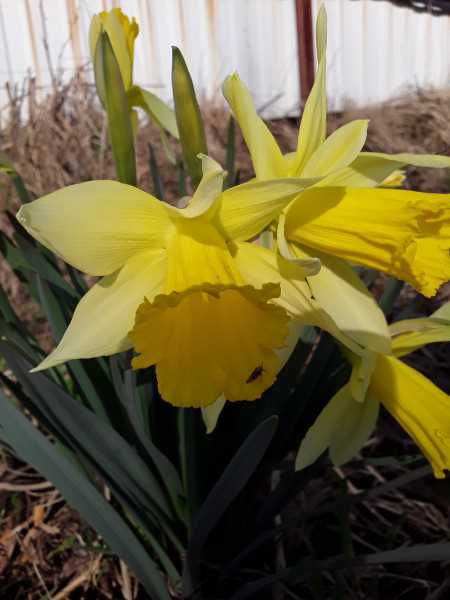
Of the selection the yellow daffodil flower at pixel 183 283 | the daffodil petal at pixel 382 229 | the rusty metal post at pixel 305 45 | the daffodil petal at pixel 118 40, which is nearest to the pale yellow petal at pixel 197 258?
the yellow daffodil flower at pixel 183 283

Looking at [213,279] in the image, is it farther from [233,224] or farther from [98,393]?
→ [98,393]

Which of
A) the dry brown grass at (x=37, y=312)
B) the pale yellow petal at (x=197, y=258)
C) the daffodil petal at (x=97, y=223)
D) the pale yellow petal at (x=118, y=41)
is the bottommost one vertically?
the dry brown grass at (x=37, y=312)

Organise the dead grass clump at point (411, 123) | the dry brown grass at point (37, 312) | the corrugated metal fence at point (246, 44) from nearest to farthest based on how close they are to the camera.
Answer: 1. the dry brown grass at point (37, 312)
2. the dead grass clump at point (411, 123)
3. the corrugated metal fence at point (246, 44)

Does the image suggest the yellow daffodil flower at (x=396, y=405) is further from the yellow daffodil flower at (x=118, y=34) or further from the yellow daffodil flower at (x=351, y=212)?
the yellow daffodil flower at (x=118, y=34)

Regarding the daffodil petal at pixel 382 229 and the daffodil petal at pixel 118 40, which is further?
the daffodil petal at pixel 118 40

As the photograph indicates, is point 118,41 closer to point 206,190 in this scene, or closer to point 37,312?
point 206,190

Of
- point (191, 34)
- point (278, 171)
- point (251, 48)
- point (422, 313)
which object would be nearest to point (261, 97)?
point (251, 48)

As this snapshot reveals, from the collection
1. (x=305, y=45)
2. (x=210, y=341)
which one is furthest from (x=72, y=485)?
(x=305, y=45)
